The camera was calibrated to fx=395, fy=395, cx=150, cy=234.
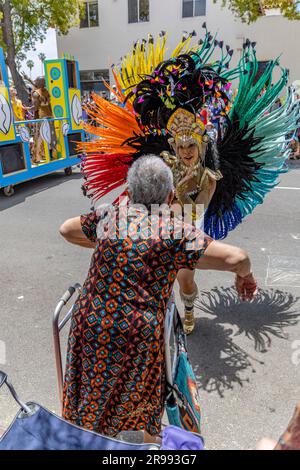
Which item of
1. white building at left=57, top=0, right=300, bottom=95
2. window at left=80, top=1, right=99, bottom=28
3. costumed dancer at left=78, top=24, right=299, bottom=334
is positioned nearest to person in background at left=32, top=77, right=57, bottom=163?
costumed dancer at left=78, top=24, right=299, bottom=334

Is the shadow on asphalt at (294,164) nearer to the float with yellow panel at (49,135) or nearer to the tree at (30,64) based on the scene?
the float with yellow panel at (49,135)

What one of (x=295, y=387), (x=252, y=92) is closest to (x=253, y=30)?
(x=252, y=92)

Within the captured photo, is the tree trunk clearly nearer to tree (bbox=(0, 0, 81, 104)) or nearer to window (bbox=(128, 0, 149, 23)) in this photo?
tree (bbox=(0, 0, 81, 104))

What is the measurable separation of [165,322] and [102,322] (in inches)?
10.6

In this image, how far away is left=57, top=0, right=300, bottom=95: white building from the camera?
57.5 ft

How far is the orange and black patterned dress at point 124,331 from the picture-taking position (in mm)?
1582

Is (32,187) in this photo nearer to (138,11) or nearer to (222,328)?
(222,328)

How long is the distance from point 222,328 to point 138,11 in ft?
65.8

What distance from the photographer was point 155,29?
761 inches

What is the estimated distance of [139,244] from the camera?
1.58 metres

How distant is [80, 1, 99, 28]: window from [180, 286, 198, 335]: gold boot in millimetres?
20936

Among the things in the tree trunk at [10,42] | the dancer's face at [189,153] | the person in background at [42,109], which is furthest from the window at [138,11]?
the dancer's face at [189,153]

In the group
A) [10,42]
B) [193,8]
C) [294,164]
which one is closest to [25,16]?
[10,42]

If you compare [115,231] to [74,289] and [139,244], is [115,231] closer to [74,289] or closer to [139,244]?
[139,244]
